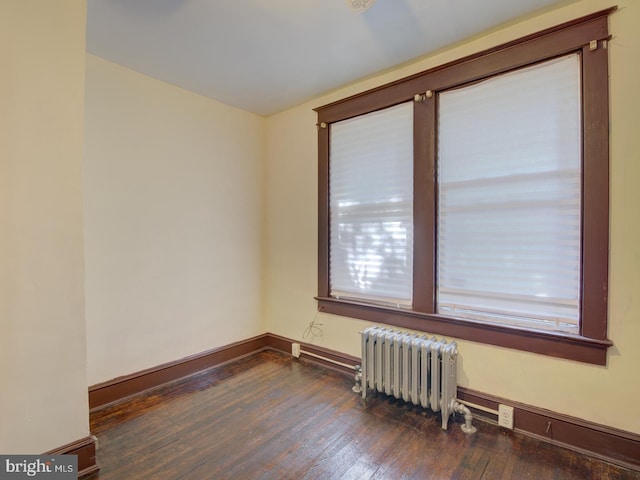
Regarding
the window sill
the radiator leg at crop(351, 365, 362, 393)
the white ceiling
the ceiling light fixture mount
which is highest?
the white ceiling

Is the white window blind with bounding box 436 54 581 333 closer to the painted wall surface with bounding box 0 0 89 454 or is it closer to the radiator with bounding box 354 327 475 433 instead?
the radiator with bounding box 354 327 475 433

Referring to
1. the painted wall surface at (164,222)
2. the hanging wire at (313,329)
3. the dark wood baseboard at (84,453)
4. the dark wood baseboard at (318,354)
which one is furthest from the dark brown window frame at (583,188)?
the dark wood baseboard at (84,453)

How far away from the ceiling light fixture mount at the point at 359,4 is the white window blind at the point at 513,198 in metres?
0.98

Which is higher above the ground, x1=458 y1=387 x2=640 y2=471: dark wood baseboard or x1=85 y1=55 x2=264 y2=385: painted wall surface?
x1=85 y1=55 x2=264 y2=385: painted wall surface

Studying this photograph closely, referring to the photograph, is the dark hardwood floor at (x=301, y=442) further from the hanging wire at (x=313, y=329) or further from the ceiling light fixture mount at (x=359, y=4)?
the ceiling light fixture mount at (x=359, y=4)

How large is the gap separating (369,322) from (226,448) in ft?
4.93

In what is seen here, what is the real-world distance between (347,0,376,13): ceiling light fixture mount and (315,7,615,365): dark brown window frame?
2.94 feet

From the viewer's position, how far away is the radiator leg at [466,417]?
82.2 inches

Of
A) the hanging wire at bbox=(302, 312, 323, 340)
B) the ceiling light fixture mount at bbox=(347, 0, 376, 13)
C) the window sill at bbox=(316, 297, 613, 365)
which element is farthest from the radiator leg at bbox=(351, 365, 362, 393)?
the ceiling light fixture mount at bbox=(347, 0, 376, 13)

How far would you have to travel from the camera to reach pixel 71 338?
1.68m

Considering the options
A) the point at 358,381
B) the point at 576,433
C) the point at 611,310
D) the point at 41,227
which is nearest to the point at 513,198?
the point at 611,310

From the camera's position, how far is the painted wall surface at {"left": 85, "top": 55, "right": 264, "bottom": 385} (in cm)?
243

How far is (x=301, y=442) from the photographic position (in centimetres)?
198

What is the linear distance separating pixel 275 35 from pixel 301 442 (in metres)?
2.80
